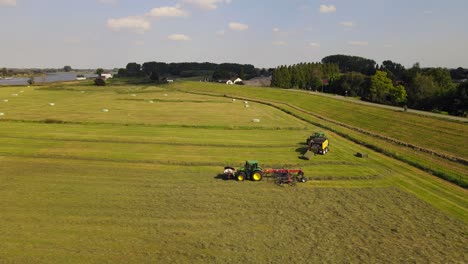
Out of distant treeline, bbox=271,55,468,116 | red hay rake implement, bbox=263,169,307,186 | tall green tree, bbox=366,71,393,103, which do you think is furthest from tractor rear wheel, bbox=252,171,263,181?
tall green tree, bbox=366,71,393,103

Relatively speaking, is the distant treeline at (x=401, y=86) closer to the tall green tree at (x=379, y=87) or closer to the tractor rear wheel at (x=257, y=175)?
the tall green tree at (x=379, y=87)

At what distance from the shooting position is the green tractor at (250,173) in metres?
34.2

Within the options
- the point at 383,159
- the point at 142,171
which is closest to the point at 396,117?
the point at 383,159

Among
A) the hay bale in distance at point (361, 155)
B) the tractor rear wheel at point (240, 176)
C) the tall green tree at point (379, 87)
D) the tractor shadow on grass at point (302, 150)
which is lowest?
the tractor rear wheel at point (240, 176)

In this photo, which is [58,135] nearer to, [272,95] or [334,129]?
[334,129]

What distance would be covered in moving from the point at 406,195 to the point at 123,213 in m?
24.5

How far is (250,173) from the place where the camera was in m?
34.4

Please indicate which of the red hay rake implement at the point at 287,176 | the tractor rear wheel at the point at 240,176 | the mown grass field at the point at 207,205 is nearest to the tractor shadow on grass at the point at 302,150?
the mown grass field at the point at 207,205

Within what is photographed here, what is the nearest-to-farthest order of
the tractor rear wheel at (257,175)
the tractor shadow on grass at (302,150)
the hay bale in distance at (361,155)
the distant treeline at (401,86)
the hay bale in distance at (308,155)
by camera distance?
the tractor rear wheel at (257,175), the hay bale in distance at (308,155), the tractor shadow on grass at (302,150), the hay bale in distance at (361,155), the distant treeline at (401,86)

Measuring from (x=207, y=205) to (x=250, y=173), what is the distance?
307 inches

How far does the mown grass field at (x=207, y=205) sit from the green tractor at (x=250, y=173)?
0.98m

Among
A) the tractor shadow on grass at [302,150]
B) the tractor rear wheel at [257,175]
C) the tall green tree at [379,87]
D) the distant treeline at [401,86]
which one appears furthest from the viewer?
the tall green tree at [379,87]

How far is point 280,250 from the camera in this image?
21125 millimetres

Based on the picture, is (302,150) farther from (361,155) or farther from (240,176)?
(240,176)
